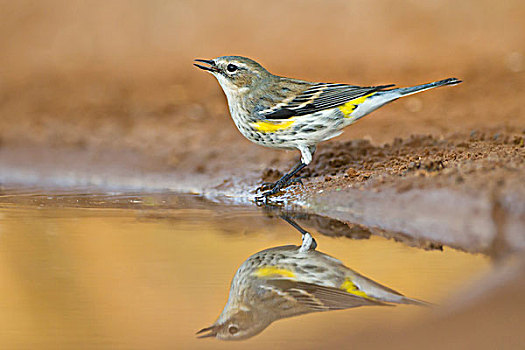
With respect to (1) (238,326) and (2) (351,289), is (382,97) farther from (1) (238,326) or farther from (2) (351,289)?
(1) (238,326)

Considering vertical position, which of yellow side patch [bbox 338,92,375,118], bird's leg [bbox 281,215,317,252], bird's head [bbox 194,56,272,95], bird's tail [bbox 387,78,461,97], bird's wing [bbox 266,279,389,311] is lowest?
bird's wing [bbox 266,279,389,311]

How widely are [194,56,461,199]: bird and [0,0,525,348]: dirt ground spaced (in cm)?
47

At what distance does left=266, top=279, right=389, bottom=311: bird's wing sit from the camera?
3801 millimetres

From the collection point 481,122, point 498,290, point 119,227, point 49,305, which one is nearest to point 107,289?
point 49,305

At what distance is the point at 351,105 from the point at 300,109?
1.62ft

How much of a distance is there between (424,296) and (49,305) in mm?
2195

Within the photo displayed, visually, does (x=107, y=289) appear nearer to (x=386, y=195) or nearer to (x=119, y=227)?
(x=119, y=227)

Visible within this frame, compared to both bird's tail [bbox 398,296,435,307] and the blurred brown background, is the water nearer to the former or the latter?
bird's tail [bbox 398,296,435,307]

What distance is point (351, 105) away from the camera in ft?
20.7

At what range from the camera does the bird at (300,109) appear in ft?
20.5

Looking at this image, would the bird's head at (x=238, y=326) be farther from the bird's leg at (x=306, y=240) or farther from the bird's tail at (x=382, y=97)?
the bird's tail at (x=382, y=97)

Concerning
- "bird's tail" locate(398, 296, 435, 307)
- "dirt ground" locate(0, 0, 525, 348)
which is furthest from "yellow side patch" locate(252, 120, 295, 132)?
"bird's tail" locate(398, 296, 435, 307)

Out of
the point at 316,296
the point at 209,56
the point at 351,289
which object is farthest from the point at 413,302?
the point at 209,56

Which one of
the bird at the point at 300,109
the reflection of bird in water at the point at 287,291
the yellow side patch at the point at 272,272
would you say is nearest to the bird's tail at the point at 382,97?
the bird at the point at 300,109
